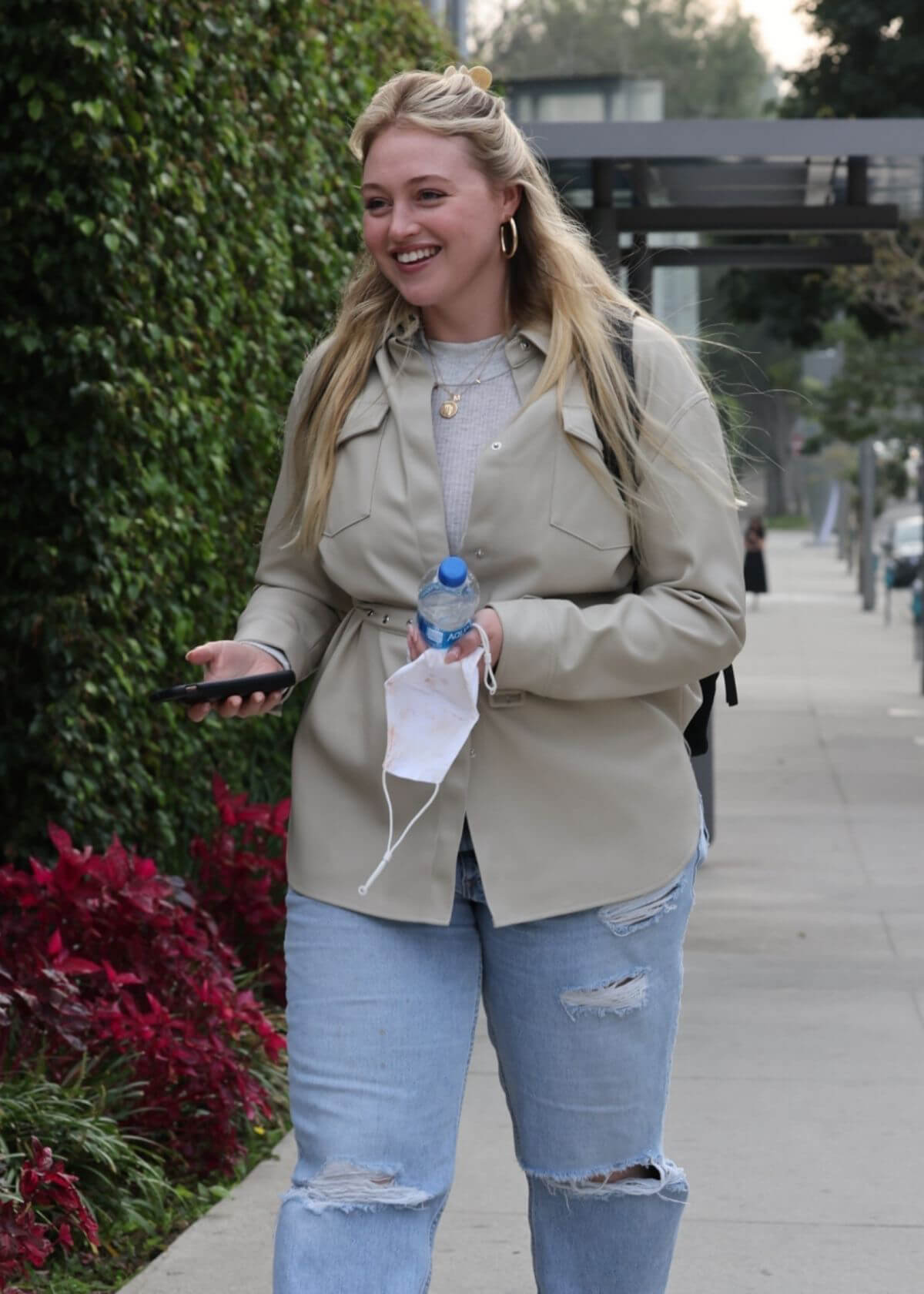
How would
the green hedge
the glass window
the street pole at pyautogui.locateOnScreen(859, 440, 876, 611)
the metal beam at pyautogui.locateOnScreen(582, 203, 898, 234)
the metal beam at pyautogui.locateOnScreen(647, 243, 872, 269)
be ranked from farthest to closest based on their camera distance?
the street pole at pyautogui.locateOnScreen(859, 440, 876, 611), the glass window, the metal beam at pyautogui.locateOnScreen(647, 243, 872, 269), the metal beam at pyautogui.locateOnScreen(582, 203, 898, 234), the green hedge

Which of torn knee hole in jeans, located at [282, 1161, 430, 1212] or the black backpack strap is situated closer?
torn knee hole in jeans, located at [282, 1161, 430, 1212]

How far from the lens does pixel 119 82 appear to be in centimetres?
502

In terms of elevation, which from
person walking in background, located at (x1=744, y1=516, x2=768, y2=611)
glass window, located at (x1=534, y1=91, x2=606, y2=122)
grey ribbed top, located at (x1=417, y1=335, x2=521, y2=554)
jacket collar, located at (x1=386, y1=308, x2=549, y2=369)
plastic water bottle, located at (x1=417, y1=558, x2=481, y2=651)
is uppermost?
glass window, located at (x1=534, y1=91, x2=606, y2=122)

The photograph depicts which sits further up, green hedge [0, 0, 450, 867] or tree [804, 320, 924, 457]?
green hedge [0, 0, 450, 867]

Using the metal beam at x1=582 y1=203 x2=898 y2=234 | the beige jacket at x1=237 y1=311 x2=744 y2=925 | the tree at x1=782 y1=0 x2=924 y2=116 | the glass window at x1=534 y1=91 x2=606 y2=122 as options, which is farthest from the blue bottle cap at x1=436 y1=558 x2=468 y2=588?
the tree at x1=782 y1=0 x2=924 y2=116

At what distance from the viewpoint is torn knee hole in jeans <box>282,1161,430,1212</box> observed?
2641 mm

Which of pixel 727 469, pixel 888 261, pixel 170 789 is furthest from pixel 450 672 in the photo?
pixel 888 261

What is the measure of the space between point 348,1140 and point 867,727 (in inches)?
480

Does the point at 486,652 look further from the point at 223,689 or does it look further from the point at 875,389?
the point at 875,389

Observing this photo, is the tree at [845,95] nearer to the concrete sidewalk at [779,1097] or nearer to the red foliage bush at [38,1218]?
the concrete sidewalk at [779,1097]

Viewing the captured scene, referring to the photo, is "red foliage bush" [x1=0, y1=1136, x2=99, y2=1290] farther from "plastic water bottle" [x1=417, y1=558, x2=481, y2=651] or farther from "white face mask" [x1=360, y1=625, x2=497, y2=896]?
"plastic water bottle" [x1=417, y1=558, x2=481, y2=651]

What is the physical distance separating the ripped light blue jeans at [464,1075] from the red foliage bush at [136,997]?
1.53 meters

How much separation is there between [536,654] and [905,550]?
3772 cm

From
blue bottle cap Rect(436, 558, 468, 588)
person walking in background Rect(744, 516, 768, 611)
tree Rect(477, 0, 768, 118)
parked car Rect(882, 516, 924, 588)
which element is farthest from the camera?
tree Rect(477, 0, 768, 118)
